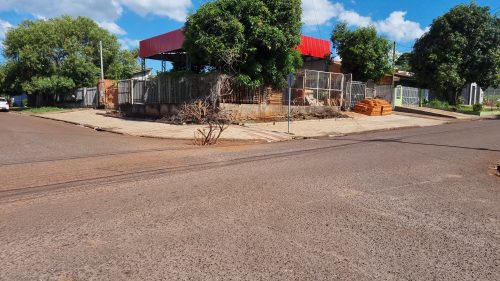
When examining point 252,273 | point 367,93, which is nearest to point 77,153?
point 252,273

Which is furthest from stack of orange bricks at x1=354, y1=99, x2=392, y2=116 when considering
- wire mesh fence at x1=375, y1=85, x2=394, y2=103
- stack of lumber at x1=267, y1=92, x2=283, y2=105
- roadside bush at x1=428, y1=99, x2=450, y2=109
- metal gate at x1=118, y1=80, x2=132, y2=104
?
metal gate at x1=118, y1=80, x2=132, y2=104

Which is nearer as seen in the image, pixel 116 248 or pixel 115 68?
pixel 116 248

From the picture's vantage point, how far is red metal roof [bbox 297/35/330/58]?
26894mm

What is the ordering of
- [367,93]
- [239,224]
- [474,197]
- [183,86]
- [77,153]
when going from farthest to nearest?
[367,93], [183,86], [77,153], [474,197], [239,224]

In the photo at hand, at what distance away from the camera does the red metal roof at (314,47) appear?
26.9m

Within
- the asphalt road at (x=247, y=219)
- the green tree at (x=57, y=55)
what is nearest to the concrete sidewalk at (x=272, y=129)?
the asphalt road at (x=247, y=219)

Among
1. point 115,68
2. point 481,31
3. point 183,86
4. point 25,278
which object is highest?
point 481,31

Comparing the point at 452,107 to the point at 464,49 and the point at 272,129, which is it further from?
the point at 272,129

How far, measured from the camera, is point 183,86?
68.8ft

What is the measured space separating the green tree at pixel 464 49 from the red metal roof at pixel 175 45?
10630 millimetres

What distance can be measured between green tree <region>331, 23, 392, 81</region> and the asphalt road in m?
21.0

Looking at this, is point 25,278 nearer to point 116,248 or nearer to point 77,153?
point 116,248

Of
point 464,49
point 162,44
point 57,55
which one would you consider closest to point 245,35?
point 162,44

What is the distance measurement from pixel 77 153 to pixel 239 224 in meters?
7.08
